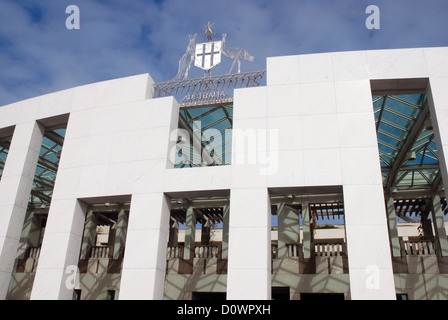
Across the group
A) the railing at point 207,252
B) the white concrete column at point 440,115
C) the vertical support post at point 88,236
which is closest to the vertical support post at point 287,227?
the railing at point 207,252

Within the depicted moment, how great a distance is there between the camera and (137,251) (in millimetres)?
14445

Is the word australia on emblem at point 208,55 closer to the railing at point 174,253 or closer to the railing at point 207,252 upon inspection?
the railing at point 207,252

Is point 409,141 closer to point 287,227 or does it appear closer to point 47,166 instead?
point 287,227

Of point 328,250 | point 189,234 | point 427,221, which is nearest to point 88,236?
point 189,234

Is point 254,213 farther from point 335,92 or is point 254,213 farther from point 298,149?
point 335,92

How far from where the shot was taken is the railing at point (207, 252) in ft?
88.4

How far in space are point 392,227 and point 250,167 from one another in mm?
17345

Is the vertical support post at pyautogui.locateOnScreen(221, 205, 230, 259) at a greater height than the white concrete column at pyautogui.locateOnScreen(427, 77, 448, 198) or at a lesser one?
lesser

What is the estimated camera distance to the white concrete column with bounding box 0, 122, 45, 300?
16.5 metres

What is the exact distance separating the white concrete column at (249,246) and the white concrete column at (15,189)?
9791 mm

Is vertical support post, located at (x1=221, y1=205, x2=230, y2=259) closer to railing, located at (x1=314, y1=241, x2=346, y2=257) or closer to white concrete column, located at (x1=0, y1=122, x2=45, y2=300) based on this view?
railing, located at (x1=314, y1=241, x2=346, y2=257)

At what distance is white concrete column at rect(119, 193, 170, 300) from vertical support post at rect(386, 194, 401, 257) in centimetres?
1794

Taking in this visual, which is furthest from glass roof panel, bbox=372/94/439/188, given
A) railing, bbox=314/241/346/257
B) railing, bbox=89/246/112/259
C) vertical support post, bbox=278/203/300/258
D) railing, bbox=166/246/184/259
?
railing, bbox=89/246/112/259
